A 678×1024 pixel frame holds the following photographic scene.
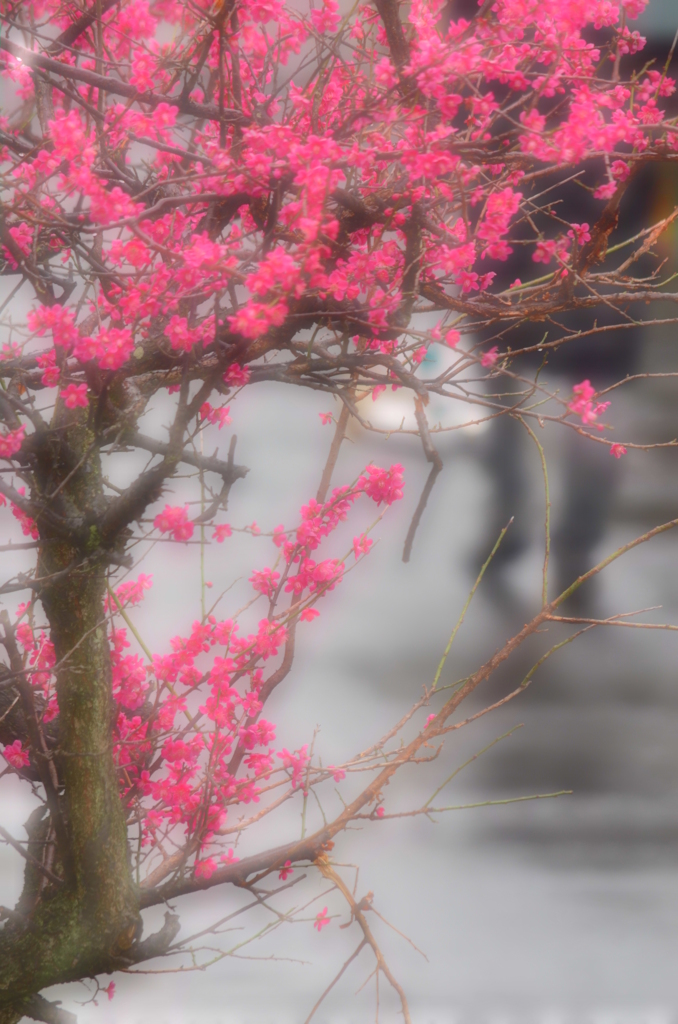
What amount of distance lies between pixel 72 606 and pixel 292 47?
1.50 meters

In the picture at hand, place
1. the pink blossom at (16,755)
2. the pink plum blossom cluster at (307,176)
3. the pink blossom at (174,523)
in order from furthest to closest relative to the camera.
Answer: the pink blossom at (16,755) → the pink blossom at (174,523) → the pink plum blossom cluster at (307,176)

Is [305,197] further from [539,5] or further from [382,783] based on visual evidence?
[382,783]

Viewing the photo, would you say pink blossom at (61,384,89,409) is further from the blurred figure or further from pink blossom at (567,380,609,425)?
the blurred figure

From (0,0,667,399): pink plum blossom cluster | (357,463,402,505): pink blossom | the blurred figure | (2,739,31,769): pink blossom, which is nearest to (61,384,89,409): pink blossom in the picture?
(0,0,667,399): pink plum blossom cluster

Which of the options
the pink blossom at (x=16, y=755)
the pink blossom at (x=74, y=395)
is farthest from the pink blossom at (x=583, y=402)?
the pink blossom at (x=16, y=755)

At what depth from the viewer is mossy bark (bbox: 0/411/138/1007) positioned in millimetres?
1776

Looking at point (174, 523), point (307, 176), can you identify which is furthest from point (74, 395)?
point (307, 176)

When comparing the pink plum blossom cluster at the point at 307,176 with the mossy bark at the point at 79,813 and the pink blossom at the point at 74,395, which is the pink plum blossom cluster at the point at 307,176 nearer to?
the pink blossom at the point at 74,395

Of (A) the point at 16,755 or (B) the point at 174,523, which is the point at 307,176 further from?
(A) the point at 16,755

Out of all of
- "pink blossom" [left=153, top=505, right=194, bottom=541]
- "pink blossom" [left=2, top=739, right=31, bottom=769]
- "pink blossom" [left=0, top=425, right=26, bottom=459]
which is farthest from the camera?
"pink blossom" [left=2, top=739, right=31, bottom=769]

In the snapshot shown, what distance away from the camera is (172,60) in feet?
6.17

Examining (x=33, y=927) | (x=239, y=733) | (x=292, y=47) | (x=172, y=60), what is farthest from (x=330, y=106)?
(x=33, y=927)

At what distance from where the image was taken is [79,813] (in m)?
1.79

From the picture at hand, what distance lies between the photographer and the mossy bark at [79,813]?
178cm
